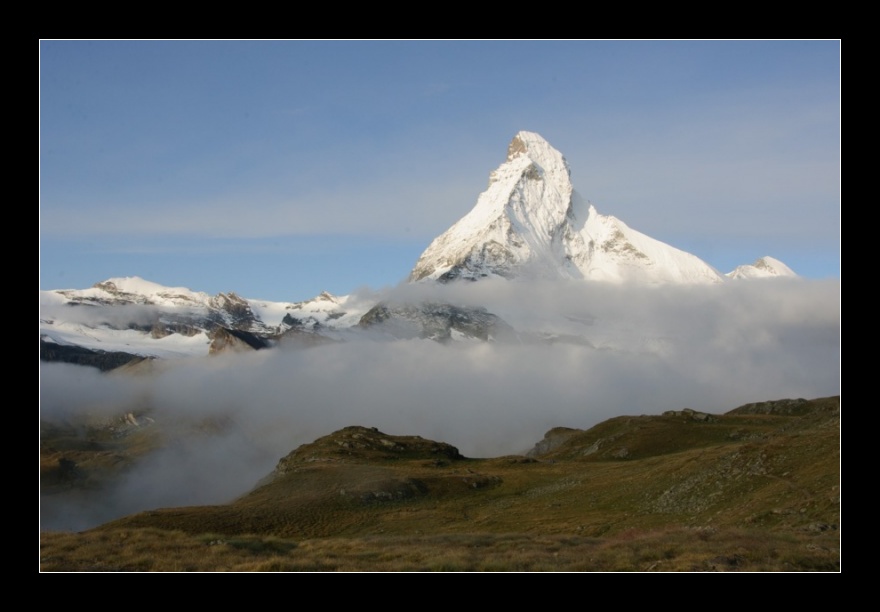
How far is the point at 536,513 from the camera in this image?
238 ft

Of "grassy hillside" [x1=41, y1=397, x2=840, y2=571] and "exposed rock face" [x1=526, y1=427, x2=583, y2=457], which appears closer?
"grassy hillside" [x1=41, y1=397, x2=840, y2=571]

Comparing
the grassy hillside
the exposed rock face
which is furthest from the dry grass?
the exposed rock face

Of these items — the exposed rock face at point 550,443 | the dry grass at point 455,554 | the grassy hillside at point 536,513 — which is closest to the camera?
the dry grass at point 455,554

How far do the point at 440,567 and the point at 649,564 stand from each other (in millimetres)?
9529

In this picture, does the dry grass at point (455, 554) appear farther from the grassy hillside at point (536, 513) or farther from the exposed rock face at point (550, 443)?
the exposed rock face at point (550, 443)

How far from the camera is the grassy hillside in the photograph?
32.8m

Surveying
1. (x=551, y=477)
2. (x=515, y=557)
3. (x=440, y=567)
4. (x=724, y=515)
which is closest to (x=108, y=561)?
(x=440, y=567)

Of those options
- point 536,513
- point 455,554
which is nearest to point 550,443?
point 536,513

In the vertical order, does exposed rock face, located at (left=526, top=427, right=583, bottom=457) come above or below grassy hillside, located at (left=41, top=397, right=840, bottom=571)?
below

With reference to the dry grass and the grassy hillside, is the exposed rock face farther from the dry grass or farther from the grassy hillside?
the dry grass

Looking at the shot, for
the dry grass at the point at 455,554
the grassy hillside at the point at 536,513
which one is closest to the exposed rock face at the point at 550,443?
the grassy hillside at the point at 536,513

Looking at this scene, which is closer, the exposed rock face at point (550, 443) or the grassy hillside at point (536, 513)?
the grassy hillside at point (536, 513)

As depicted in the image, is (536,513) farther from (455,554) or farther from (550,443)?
(550,443)

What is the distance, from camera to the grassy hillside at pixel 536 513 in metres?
32.8
